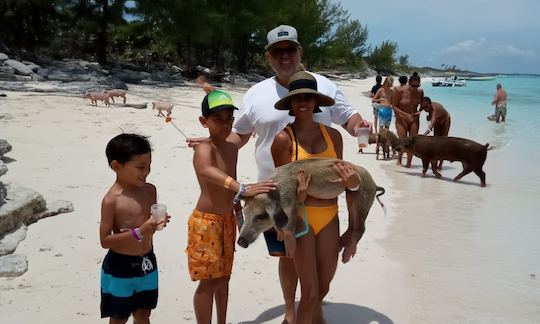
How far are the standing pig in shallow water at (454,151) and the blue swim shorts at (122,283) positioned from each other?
23.3 ft

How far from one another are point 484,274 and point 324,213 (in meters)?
2.70

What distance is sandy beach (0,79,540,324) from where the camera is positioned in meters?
3.71

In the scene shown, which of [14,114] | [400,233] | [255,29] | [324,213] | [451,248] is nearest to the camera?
[324,213]

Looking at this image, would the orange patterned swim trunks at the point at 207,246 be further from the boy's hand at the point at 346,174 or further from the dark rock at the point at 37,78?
the dark rock at the point at 37,78

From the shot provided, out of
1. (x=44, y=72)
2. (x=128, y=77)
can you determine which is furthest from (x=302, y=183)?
(x=128, y=77)

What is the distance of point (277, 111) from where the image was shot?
3.17m

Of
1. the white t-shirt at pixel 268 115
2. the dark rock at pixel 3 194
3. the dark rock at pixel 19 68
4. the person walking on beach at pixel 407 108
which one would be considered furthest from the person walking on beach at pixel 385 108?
the dark rock at pixel 19 68

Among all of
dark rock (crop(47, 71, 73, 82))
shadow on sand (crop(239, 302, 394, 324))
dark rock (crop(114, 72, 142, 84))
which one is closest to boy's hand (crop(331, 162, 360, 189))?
shadow on sand (crop(239, 302, 394, 324))

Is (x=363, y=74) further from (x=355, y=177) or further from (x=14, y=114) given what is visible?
(x=355, y=177)

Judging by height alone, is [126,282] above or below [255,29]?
below

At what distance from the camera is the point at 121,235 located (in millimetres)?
2580

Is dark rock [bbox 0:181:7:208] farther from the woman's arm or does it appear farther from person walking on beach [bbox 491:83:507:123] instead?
person walking on beach [bbox 491:83:507:123]

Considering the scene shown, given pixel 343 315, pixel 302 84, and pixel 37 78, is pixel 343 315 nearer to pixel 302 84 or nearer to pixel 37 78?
pixel 302 84

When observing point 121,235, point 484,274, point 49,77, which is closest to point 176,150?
point 484,274
